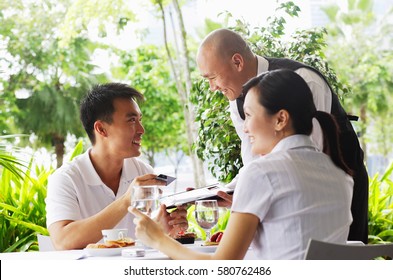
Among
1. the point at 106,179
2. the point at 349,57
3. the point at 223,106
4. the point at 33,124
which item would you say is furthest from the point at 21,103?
the point at 106,179

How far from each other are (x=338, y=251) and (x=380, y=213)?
9.99ft

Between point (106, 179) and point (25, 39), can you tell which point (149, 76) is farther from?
point (106, 179)

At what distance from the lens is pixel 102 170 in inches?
110

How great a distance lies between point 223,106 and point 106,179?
6.35 ft

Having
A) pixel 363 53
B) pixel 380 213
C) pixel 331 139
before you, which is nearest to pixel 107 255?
pixel 331 139

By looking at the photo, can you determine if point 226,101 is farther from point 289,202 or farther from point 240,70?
point 289,202

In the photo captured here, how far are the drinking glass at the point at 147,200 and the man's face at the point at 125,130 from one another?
31.3 inches

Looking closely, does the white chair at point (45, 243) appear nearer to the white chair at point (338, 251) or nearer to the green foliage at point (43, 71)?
the white chair at point (338, 251)

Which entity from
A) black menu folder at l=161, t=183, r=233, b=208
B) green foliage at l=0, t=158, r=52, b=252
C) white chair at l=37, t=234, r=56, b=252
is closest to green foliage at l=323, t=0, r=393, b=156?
green foliage at l=0, t=158, r=52, b=252

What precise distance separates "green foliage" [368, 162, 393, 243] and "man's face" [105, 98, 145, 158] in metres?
2.15

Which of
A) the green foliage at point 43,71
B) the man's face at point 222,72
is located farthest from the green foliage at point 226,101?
the green foliage at point 43,71

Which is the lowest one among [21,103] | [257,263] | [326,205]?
[257,263]

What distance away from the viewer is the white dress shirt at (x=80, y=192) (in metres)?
2.57

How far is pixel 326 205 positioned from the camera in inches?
68.9
